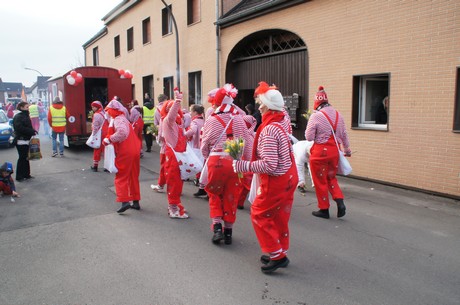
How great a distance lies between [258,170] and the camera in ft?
12.2

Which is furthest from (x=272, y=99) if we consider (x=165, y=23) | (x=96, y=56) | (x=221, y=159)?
(x=96, y=56)

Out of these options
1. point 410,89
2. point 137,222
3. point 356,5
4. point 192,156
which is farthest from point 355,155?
point 137,222

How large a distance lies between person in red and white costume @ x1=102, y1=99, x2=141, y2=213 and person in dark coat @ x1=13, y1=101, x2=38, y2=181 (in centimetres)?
354

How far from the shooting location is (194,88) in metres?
15.9

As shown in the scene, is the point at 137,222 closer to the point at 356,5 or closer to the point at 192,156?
the point at 192,156

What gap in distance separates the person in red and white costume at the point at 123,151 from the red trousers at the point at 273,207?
278cm

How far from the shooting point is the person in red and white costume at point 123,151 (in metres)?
5.98

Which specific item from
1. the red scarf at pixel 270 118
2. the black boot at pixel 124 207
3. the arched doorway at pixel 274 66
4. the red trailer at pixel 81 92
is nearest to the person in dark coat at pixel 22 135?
the black boot at pixel 124 207

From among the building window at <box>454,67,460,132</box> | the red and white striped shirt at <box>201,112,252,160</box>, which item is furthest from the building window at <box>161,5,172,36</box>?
the red and white striped shirt at <box>201,112,252,160</box>

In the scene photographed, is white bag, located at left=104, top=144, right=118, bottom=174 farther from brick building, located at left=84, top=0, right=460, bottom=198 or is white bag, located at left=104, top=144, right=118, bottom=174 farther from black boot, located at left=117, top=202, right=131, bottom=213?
brick building, located at left=84, top=0, right=460, bottom=198

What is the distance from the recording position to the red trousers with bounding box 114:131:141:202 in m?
6.03

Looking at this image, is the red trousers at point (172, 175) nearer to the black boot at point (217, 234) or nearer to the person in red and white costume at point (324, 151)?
the black boot at point (217, 234)

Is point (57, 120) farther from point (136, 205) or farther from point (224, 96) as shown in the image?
point (224, 96)

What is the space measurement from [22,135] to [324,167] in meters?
6.60
